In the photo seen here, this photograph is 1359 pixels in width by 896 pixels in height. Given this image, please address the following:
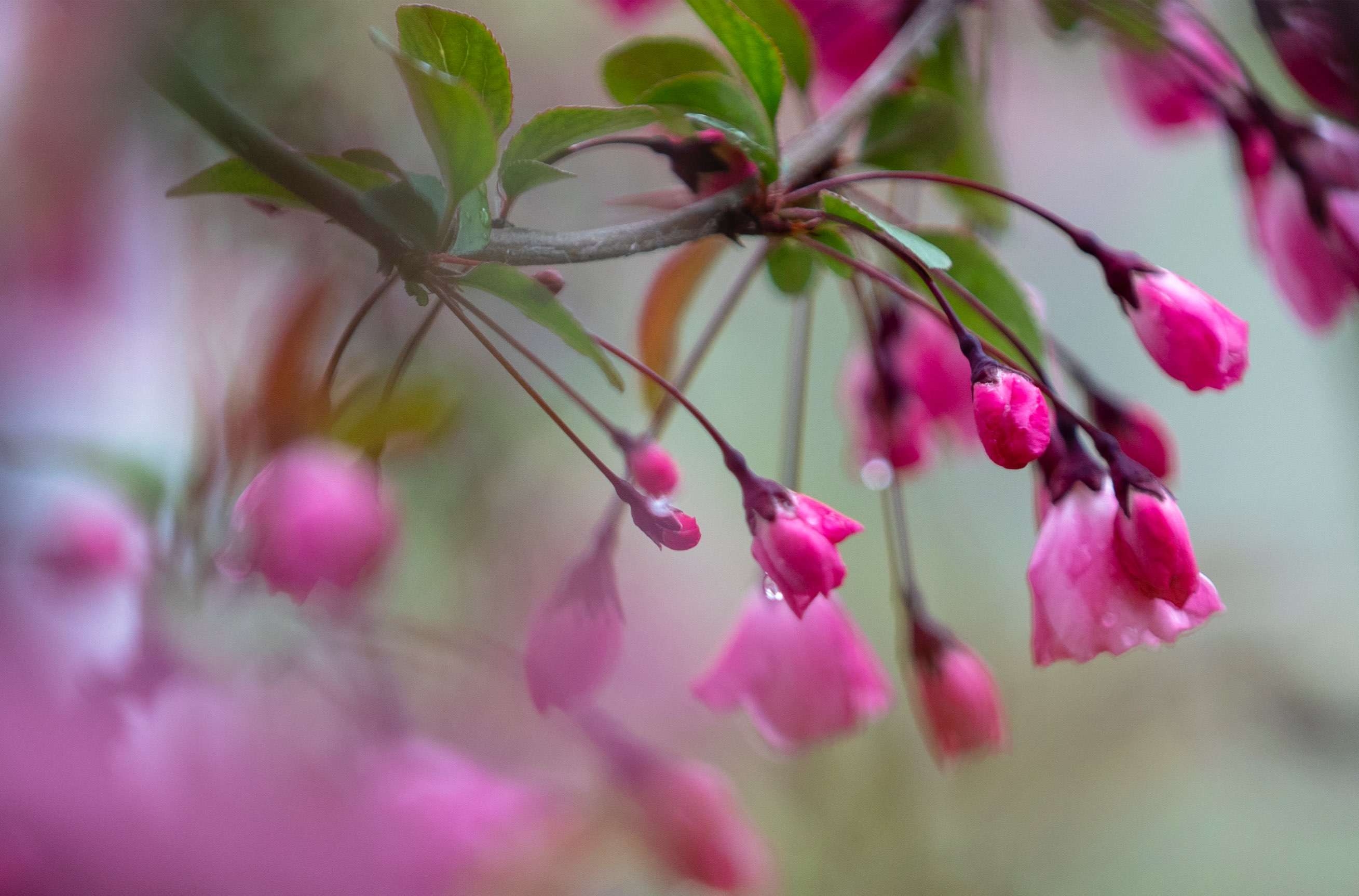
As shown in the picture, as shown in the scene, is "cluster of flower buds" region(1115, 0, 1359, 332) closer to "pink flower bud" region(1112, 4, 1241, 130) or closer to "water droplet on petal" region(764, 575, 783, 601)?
"pink flower bud" region(1112, 4, 1241, 130)

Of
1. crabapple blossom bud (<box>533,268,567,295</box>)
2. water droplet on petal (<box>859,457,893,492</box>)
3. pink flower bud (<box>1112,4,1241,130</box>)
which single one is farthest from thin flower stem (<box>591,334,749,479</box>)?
pink flower bud (<box>1112,4,1241,130</box>)

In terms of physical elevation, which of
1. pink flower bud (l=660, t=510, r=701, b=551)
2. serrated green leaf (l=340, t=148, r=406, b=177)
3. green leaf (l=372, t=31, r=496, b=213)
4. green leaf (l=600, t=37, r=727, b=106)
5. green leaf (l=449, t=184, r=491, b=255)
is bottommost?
pink flower bud (l=660, t=510, r=701, b=551)

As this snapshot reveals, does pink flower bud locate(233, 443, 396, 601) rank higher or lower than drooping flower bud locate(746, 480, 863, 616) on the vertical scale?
higher

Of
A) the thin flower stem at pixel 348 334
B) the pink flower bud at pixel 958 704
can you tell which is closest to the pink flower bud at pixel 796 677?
the pink flower bud at pixel 958 704

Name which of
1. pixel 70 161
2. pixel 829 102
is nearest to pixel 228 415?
pixel 70 161

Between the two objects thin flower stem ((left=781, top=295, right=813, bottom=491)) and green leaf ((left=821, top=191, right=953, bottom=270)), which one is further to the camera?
thin flower stem ((left=781, top=295, right=813, bottom=491))

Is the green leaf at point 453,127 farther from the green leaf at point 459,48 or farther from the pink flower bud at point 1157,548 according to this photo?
the pink flower bud at point 1157,548

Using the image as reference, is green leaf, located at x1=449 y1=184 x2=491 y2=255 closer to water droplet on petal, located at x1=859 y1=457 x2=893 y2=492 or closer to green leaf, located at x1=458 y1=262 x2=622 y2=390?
green leaf, located at x1=458 y1=262 x2=622 y2=390

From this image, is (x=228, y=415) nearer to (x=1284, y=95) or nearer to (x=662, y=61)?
(x=662, y=61)
